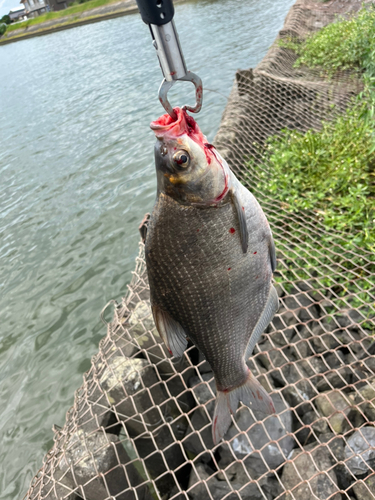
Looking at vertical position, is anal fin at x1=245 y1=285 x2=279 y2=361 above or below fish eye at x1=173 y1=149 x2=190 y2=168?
below

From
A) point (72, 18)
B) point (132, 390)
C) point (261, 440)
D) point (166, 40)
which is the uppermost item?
point (72, 18)

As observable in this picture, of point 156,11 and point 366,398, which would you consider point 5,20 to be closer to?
point 156,11

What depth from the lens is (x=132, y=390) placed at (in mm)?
2986

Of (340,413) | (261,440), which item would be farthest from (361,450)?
(261,440)

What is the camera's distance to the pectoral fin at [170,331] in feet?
5.68

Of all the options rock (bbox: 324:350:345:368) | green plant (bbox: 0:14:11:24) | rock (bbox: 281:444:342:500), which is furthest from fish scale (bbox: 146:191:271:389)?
green plant (bbox: 0:14:11:24)

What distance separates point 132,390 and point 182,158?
2.19 metres

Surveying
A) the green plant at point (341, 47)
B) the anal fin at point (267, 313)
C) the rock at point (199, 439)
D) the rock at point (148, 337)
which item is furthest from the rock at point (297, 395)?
the green plant at point (341, 47)

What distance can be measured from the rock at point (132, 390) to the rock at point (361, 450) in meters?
1.38

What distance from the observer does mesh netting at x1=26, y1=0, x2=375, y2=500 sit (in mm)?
2508

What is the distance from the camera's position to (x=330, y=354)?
3.24 m

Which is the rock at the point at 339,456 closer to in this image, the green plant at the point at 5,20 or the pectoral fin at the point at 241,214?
the pectoral fin at the point at 241,214

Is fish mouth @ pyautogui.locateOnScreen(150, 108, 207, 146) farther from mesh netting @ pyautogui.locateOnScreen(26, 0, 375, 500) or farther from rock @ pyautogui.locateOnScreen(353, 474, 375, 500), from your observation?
rock @ pyautogui.locateOnScreen(353, 474, 375, 500)

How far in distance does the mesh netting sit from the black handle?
2244 millimetres
